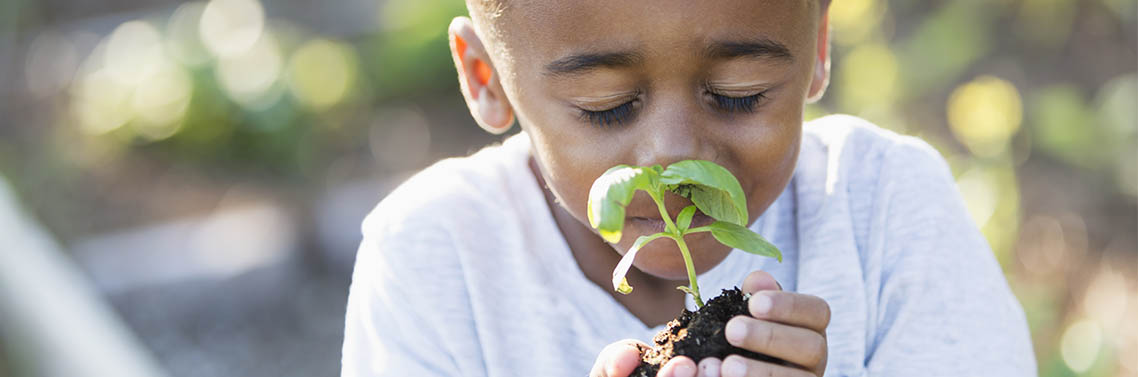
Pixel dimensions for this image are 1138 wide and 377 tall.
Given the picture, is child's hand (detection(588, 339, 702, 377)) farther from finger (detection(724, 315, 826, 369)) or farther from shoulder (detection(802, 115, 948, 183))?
shoulder (detection(802, 115, 948, 183))

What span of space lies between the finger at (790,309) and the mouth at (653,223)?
0.18 meters

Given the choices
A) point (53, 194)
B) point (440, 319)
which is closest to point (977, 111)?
point (440, 319)

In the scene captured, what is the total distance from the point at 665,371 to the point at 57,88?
3959 mm

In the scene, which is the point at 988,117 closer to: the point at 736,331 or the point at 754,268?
the point at 754,268

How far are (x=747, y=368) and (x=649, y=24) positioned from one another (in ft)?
1.36

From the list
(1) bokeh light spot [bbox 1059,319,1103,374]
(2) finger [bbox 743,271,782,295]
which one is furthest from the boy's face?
(1) bokeh light spot [bbox 1059,319,1103,374]

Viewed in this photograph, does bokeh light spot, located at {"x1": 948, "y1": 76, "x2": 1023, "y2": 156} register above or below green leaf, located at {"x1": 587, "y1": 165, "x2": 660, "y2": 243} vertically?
below

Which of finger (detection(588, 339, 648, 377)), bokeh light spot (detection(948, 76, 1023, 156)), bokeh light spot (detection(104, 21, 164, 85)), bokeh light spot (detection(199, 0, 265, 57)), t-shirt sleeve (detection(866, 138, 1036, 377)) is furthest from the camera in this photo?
bokeh light spot (detection(199, 0, 265, 57))

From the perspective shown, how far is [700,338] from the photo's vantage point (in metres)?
1.21

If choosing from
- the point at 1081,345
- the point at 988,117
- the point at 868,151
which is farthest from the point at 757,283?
the point at 988,117

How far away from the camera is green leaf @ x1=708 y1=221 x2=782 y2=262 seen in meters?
1.19

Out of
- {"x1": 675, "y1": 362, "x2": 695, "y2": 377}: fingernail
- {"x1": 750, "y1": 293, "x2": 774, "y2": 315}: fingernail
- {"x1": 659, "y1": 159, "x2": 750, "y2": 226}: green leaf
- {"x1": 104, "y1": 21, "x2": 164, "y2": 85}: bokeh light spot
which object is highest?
{"x1": 104, "y1": 21, "x2": 164, "y2": 85}: bokeh light spot

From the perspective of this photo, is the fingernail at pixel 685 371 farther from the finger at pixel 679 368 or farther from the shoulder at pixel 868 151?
the shoulder at pixel 868 151

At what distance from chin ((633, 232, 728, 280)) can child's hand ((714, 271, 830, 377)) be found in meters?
0.16
